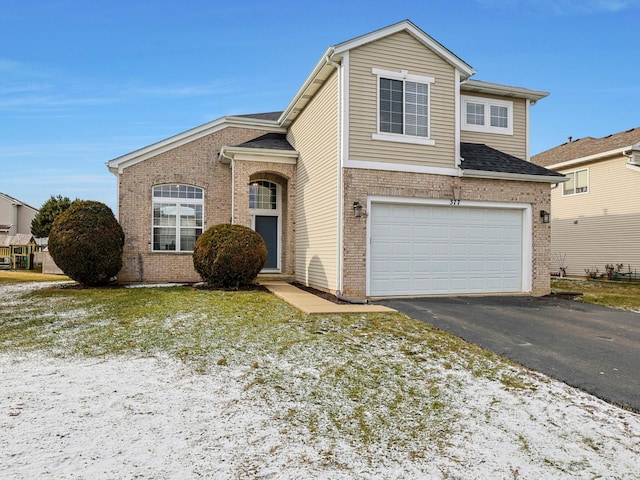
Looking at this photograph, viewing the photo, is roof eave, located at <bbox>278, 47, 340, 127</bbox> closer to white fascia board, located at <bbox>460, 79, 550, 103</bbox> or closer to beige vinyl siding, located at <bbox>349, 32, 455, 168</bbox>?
beige vinyl siding, located at <bbox>349, 32, 455, 168</bbox>

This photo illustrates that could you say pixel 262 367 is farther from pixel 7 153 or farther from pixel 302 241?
pixel 7 153

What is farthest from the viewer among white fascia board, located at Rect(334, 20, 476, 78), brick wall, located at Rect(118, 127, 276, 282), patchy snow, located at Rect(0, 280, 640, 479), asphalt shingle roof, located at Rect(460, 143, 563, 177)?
brick wall, located at Rect(118, 127, 276, 282)

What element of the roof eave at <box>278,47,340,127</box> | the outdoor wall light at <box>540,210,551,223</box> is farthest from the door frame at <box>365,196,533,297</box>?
the roof eave at <box>278,47,340,127</box>

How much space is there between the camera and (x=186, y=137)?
1465 centimetres

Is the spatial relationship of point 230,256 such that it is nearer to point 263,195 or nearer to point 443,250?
point 263,195

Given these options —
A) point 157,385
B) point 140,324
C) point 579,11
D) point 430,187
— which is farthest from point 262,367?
point 579,11

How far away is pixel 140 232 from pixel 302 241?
18.0 feet

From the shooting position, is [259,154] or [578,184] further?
[578,184]

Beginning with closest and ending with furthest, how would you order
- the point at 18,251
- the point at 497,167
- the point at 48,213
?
the point at 497,167 < the point at 18,251 < the point at 48,213

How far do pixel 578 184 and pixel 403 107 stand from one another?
14.7 metres

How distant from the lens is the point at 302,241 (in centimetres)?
1336

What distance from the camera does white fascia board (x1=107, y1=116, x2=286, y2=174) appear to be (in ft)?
46.3

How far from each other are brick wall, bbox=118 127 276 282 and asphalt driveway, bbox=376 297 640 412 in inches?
308

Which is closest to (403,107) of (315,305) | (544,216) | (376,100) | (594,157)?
(376,100)
